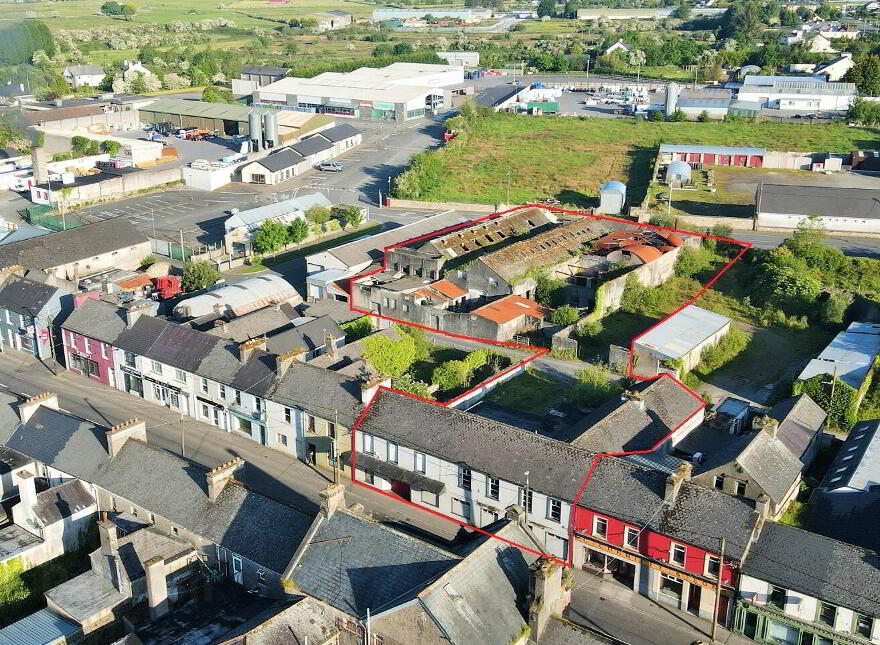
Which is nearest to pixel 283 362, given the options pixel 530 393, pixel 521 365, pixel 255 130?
pixel 530 393

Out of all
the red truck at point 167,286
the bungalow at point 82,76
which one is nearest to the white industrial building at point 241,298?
the red truck at point 167,286

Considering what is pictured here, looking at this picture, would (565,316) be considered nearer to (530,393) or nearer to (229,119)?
(530,393)

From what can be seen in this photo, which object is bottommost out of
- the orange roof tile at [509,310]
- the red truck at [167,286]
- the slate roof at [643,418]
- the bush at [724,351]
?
the bush at [724,351]

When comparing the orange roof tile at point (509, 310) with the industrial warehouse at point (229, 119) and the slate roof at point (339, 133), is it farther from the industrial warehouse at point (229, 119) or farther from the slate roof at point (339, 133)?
the industrial warehouse at point (229, 119)

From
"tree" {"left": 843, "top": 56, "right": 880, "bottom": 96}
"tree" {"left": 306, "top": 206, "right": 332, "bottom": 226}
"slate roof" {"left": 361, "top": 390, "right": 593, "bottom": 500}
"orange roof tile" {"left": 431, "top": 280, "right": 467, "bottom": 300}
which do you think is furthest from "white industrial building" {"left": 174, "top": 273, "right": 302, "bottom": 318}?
"tree" {"left": 843, "top": 56, "right": 880, "bottom": 96}

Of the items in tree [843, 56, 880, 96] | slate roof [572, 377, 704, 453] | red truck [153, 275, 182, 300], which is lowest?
red truck [153, 275, 182, 300]

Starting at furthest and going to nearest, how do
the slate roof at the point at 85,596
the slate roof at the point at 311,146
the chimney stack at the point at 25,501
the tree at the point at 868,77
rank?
the tree at the point at 868,77
the slate roof at the point at 311,146
the chimney stack at the point at 25,501
the slate roof at the point at 85,596

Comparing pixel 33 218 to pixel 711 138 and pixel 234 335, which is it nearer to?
pixel 234 335

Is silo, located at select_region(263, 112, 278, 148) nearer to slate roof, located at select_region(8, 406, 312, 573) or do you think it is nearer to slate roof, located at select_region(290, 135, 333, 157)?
slate roof, located at select_region(290, 135, 333, 157)
